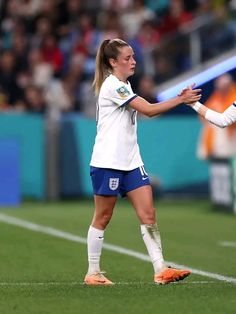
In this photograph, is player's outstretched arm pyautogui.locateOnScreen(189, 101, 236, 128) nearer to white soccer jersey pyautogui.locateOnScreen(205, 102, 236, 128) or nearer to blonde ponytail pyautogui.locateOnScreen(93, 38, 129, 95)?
white soccer jersey pyautogui.locateOnScreen(205, 102, 236, 128)

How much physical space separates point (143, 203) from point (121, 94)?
0.87 meters

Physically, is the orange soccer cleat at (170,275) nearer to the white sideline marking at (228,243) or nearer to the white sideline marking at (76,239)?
the white sideline marking at (76,239)

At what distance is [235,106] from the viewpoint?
30.9 feet

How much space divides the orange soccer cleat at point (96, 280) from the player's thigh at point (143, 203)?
0.57 metres

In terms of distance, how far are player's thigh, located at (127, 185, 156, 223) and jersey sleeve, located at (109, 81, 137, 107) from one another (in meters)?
0.69

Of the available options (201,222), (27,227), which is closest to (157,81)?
(201,222)

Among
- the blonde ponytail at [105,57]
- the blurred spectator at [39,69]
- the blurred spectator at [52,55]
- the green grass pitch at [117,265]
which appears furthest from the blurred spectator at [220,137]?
the blonde ponytail at [105,57]

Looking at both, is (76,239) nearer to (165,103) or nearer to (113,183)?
(113,183)

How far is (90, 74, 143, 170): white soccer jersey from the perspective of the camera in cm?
950

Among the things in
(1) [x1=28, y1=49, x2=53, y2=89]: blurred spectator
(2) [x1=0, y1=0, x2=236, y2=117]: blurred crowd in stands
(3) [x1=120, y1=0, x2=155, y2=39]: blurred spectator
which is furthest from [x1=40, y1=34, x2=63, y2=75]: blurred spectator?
(3) [x1=120, y1=0, x2=155, y2=39]: blurred spectator

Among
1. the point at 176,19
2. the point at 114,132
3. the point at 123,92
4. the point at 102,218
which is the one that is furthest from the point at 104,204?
the point at 176,19

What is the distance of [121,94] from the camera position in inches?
372

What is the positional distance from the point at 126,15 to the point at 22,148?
509 centimetres

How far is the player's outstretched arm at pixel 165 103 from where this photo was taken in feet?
30.4
